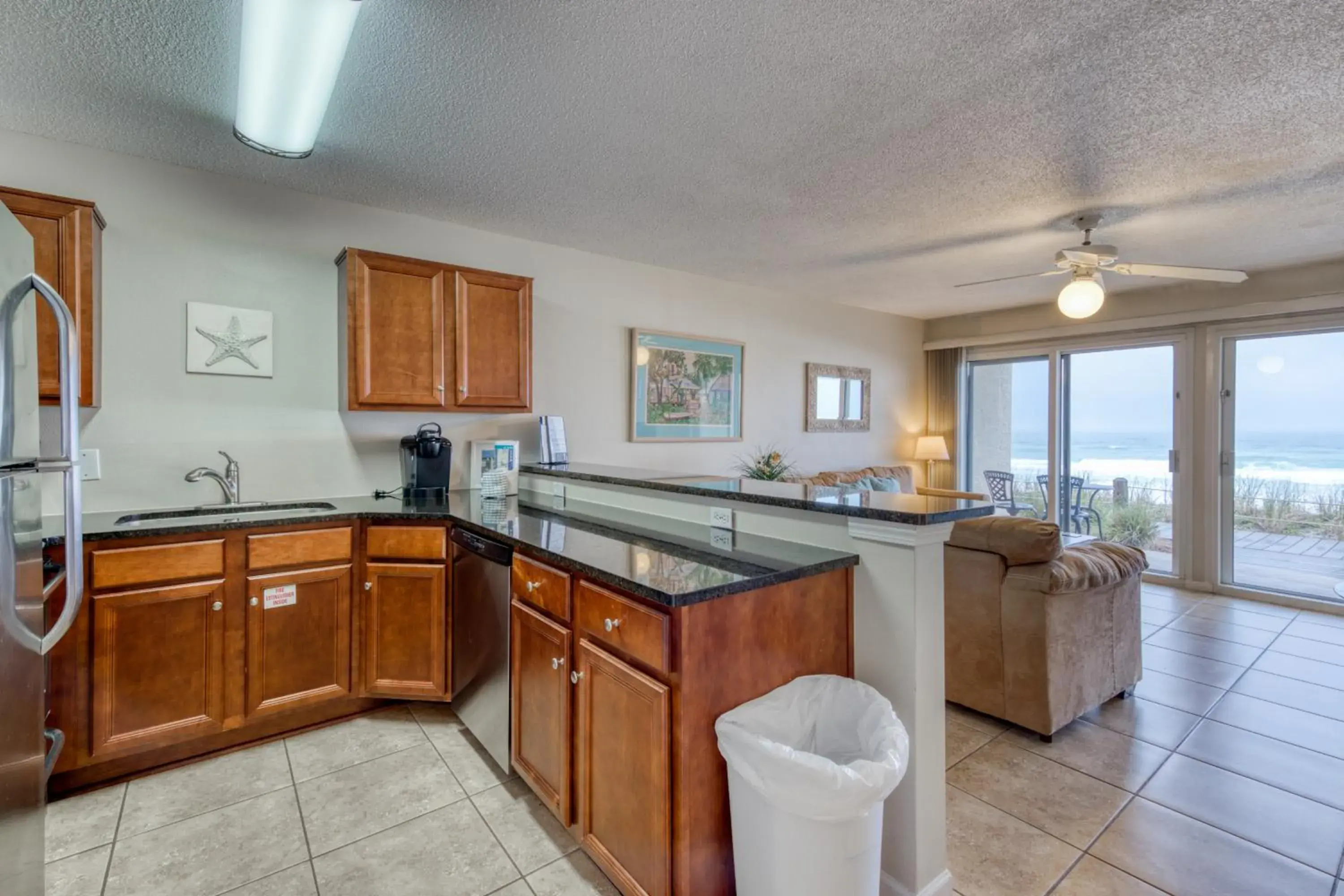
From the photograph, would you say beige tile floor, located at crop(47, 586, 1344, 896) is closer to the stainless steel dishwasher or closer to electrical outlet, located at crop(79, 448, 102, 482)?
the stainless steel dishwasher

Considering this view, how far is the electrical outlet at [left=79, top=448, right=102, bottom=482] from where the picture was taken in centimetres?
244

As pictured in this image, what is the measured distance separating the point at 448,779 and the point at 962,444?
5571mm

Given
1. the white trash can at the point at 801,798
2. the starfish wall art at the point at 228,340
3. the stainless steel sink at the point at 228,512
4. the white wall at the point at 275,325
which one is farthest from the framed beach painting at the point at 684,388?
the white trash can at the point at 801,798

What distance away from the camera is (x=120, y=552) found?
209cm

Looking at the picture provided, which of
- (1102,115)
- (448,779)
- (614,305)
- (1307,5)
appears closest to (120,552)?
(448,779)

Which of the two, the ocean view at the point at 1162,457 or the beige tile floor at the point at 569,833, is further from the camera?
the ocean view at the point at 1162,457

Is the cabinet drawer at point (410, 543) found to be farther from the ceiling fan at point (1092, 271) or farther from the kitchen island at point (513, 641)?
the ceiling fan at point (1092, 271)

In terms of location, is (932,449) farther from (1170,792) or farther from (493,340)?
(493,340)

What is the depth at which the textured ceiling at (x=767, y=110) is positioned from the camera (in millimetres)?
1688

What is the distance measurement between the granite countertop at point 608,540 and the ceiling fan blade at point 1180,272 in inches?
107

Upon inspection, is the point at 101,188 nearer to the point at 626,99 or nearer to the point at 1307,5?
the point at 626,99

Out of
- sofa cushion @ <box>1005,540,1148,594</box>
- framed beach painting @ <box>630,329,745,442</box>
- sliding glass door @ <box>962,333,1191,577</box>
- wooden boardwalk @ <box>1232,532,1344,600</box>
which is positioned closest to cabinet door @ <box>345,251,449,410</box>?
framed beach painting @ <box>630,329,745,442</box>

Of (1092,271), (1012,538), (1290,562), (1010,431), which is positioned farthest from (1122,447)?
(1012,538)

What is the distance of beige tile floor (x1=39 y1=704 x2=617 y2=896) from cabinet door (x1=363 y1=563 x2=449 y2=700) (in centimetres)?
24
